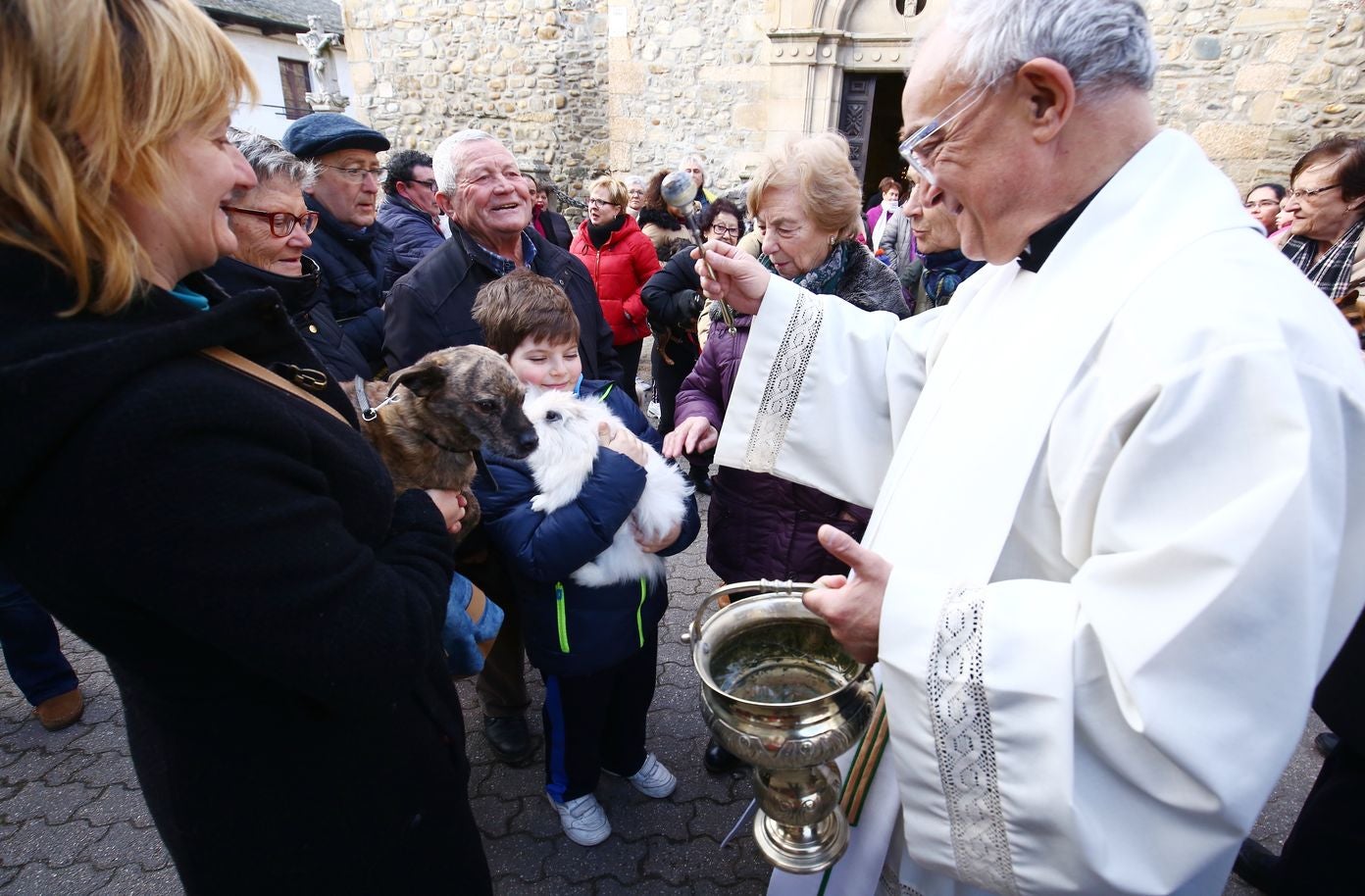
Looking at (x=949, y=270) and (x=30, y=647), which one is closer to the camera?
(x=30, y=647)

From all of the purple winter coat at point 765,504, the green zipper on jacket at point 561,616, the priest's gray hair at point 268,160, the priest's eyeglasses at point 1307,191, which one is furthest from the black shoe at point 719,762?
the priest's eyeglasses at point 1307,191

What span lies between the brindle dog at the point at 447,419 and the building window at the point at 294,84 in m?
29.8

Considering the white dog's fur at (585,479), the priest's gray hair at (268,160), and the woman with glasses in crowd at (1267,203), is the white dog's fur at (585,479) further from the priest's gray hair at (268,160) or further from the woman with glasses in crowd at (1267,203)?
the woman with glasses in crowd at (1267,203)

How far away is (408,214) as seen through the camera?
16.3 feet

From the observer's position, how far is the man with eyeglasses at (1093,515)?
104 cm

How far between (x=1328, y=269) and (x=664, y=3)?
32.9 ft

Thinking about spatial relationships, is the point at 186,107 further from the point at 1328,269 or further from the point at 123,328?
the point at 1328,269

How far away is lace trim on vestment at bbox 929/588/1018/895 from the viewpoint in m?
1.18

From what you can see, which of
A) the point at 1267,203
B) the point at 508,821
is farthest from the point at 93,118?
the point at 1267,203

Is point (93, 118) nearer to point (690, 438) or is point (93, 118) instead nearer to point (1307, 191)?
point (690, 438)

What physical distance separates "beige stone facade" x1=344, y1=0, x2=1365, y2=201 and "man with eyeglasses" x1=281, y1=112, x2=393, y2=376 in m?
6.14

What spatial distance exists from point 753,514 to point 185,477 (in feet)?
6.73

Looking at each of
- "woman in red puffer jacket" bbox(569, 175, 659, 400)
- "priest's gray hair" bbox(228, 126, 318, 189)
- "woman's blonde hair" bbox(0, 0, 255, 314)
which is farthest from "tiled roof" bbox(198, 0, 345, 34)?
"woman's blonde hair" bbox(0, 0, 255, 314)

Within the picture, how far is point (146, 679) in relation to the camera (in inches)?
43.4
